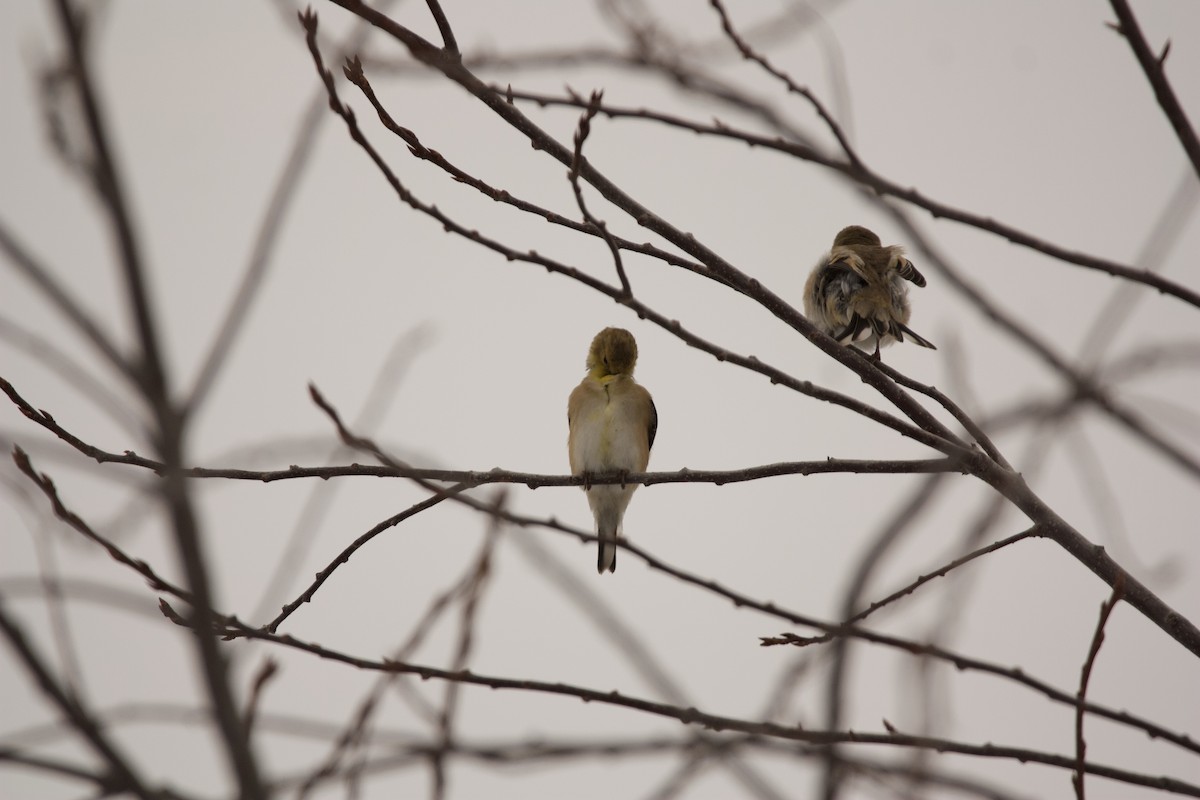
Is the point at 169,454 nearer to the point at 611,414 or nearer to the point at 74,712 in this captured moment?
the point at 74,712

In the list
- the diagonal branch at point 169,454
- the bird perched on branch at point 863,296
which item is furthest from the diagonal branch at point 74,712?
the bird perched on branch at point 863,296

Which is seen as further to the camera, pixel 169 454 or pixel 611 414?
pixel 611 414

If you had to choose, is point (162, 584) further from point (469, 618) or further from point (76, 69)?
point (76, 69)

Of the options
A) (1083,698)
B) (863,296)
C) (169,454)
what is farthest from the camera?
(863,296)

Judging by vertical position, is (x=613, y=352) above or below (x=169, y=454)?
above

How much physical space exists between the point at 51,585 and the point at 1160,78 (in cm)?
241

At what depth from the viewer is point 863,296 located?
4.97 meters

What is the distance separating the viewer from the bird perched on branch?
16.2ft

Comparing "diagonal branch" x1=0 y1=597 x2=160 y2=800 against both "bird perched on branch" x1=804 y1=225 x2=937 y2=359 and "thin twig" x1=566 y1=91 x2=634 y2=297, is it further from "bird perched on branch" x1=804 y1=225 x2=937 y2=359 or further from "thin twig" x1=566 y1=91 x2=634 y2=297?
"bird perched on branch" x1=804 y1=225 x2=937 y2=359

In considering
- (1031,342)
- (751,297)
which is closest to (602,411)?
(1031,342)

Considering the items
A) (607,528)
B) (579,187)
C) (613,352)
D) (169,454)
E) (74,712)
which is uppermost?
(613,352)

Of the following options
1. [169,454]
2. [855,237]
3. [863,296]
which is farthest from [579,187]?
[855,237]

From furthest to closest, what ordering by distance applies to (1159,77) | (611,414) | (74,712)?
(611,414) → (1159,77) → (74,712)

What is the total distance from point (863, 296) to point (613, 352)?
1.37 meters
